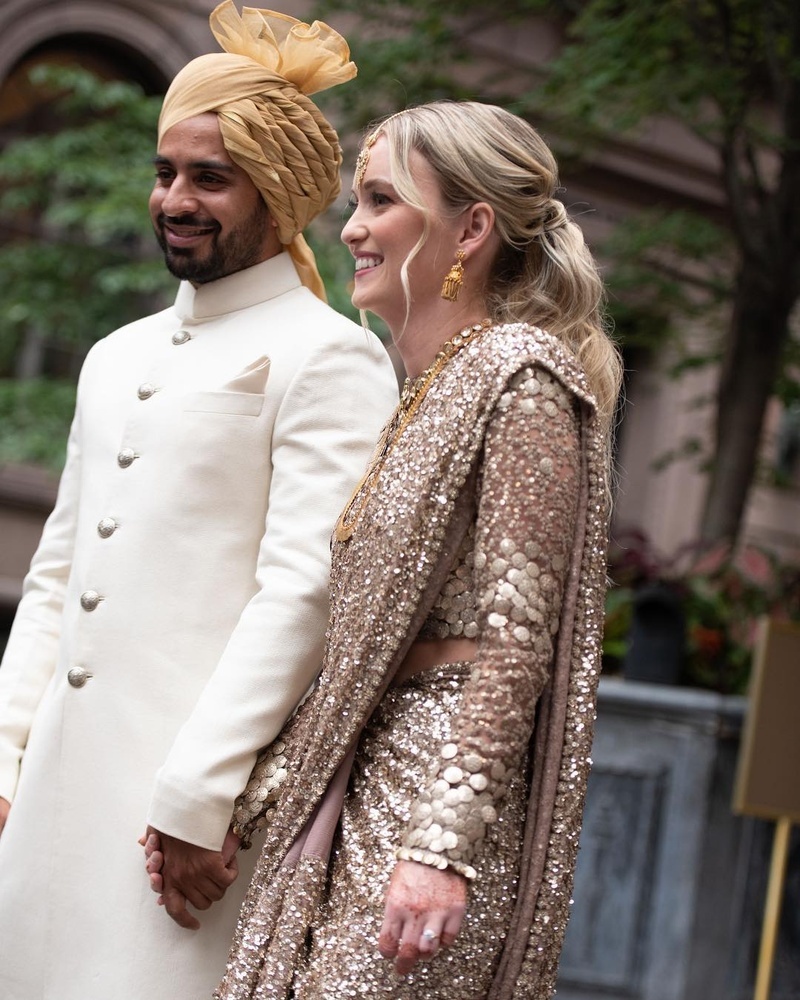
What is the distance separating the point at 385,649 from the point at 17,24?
8.85 metres

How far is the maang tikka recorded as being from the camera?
2287 mm

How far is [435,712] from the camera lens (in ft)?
6.80

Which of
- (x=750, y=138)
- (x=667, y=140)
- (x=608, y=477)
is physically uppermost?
(x=667, y=140)

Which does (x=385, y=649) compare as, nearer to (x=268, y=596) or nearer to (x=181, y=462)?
(x=268, y=596)

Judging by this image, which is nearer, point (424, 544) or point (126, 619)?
point (424, 544)

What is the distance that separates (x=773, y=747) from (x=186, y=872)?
328cm

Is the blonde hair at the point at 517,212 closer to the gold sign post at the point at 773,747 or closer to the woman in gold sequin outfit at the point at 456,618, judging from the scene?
the woman in gold sequin outfit at the point at 456,618

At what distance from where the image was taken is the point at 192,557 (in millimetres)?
2590

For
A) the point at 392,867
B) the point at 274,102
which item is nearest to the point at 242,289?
the point at 274,102

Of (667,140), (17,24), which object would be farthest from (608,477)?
(667,140)

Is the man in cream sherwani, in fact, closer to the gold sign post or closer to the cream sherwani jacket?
the cream sherwani jacket

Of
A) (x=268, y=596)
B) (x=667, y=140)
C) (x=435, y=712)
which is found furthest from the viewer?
(x=667, y=140)

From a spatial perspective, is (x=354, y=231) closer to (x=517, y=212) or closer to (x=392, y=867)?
(x=517, y=212)

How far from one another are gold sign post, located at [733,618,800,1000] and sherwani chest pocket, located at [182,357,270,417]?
9.94 feet
